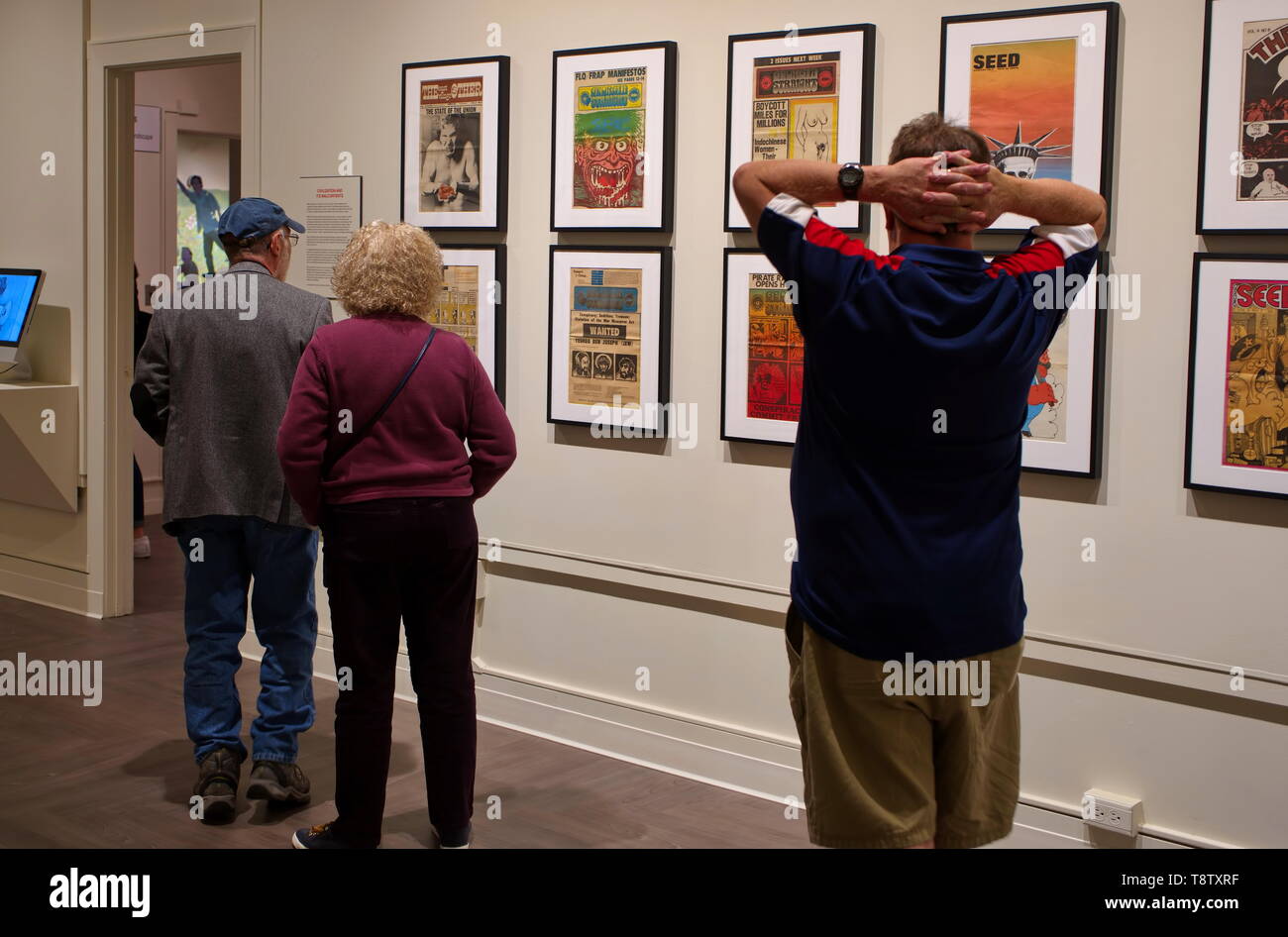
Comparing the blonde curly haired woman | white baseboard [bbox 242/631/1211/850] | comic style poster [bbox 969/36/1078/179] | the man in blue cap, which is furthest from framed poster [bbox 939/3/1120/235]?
the man in blue cap

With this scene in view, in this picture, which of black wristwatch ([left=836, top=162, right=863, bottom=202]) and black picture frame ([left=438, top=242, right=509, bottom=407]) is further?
black picture frame ([left=438, top=242, right=509, bottom=407])

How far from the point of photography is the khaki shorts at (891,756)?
200 cm

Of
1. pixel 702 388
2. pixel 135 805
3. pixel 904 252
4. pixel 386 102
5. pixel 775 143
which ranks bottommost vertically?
pixel 135 805

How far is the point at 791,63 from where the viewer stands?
3824 mm

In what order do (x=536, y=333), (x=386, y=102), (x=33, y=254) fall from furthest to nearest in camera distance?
(x=33, y=254) < (x=386, y=102) < (x=536, y=333)

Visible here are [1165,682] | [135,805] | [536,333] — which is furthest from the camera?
[536,333]

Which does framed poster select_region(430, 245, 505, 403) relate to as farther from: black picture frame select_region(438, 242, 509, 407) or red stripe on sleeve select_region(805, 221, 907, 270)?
red stripe on sleeve select_region(805, 221, 907, 270)

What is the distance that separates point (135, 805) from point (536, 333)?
1.99 metres

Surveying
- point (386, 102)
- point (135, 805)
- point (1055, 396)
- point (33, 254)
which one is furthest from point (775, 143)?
point (33, 254)

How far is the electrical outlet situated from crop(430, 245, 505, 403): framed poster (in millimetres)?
2371

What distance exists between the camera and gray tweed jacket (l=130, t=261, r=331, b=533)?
3.56 meters

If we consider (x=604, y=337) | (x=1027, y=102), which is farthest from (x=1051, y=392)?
(x=604, y=337)

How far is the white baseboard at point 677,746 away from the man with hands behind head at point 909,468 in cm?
155

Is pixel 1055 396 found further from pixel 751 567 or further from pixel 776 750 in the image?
pixel 776 750
